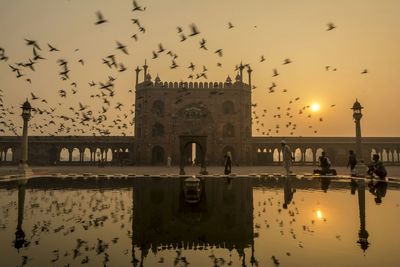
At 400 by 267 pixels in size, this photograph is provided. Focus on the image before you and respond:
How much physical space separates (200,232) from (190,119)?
35391 mm

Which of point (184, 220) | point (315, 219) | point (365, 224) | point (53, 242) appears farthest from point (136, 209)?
point (365, 224)

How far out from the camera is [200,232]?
5.83 meters

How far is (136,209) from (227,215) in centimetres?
226

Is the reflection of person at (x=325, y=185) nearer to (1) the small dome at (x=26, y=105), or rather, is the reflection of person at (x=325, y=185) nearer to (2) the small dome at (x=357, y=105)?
(2) the small dome at (x=357, y=105)

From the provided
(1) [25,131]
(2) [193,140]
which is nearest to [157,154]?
(2) [193,140]

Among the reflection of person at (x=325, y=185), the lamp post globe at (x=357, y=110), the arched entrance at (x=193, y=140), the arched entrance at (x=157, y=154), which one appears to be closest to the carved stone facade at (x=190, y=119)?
the arched entrance at (x=157, y=154)

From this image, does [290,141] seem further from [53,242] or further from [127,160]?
[53,242]

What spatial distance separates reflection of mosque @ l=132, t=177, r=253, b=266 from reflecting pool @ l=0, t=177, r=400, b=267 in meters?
0.02

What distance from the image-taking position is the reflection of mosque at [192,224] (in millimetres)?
5145

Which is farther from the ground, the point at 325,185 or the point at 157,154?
the point at 157,154

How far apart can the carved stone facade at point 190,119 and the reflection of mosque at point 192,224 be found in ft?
102

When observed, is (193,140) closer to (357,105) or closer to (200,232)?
(357,105)

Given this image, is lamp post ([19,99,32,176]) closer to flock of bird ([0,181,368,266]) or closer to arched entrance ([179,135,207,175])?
arched entrance ([179,135,207,175])

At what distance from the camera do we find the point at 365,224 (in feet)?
21.0
